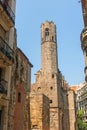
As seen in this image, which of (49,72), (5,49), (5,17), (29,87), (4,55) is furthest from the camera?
(49,72)

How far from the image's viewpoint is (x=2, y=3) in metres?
15.2

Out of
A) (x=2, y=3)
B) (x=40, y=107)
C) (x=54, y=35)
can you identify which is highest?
(x=54, y=35)

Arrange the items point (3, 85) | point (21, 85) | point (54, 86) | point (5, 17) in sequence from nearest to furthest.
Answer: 1. point (3, 85)
2. point (5, 17)
3. point (21, 85)
4. point (54, 86)

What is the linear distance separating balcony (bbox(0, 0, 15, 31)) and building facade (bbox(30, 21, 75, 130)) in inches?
1040

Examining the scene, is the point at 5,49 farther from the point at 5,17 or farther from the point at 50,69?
the point at 50,69

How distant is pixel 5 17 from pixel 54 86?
2975 centimetres

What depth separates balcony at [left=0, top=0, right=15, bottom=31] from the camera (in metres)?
14.7

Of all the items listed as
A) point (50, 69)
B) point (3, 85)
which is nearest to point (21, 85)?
point (3, 85)

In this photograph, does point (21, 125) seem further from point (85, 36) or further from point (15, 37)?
point (85, 36)

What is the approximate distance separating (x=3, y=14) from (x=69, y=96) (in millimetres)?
34288

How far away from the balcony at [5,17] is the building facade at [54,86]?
26425mm

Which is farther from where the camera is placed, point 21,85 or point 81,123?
point 81,123

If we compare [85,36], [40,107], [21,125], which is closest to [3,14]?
[85,36]

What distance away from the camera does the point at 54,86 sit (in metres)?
43.6
